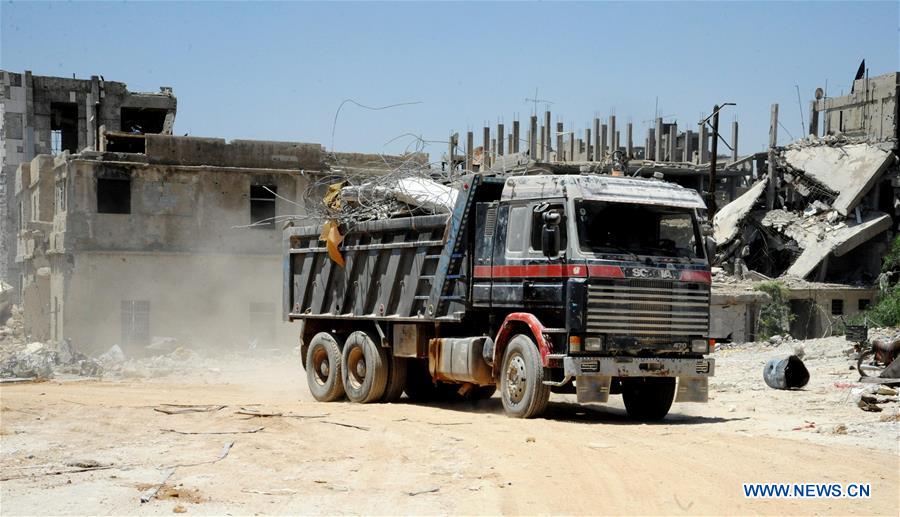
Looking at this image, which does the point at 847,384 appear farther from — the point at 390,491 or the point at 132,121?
the point at 132,121

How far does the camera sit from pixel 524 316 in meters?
13.8

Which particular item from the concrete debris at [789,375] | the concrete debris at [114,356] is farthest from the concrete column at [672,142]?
the concrete debris at [789,375]

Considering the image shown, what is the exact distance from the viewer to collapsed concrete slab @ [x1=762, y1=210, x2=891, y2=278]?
38.0 m

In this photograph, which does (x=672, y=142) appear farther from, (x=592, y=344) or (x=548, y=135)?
(x=592, y=344)

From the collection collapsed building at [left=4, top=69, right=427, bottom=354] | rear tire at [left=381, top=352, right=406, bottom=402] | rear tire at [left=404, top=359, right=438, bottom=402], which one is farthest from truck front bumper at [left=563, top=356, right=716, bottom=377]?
collapsed building at [left=4, top=69, right=427, bottom=354]

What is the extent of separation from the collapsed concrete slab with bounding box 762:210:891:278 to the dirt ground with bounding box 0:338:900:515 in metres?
22.1

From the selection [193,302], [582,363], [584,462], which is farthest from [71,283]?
[584,462]

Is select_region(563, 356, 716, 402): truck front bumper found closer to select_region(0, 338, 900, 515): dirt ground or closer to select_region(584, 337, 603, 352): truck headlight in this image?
select_region(584, 337, 603, 352): truck headlight

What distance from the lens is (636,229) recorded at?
544 inches

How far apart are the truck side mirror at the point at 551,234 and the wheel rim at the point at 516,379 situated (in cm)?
146

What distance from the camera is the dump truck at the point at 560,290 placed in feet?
43.5

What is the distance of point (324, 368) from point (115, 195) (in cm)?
1949

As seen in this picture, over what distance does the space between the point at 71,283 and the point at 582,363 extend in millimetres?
25853

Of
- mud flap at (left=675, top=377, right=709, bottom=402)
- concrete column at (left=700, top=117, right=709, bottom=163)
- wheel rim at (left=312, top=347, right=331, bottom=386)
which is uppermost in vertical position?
concrete column at (left=700, top=117, right=709, bottom=163)
